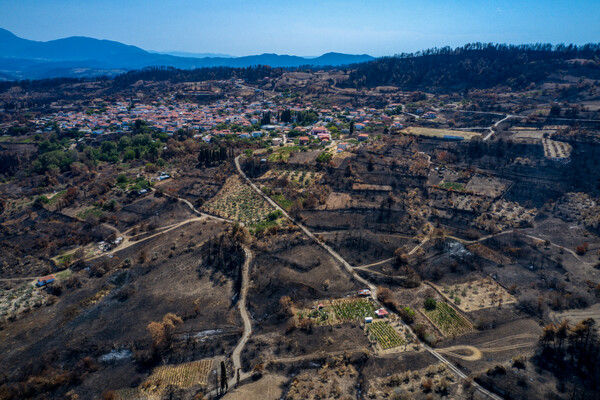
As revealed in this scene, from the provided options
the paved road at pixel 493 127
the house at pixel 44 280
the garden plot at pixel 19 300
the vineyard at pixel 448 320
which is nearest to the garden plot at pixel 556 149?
the paved road at pixel 493 127

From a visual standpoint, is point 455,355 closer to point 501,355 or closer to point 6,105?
point 501,355

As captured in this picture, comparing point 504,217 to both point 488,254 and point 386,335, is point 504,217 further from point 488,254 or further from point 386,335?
point 386,335

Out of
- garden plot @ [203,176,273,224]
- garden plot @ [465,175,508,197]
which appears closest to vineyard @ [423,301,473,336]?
garden plot @ [203,176,273,224]

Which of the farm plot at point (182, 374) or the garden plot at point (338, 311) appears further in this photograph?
the garden plot at point (338, 311)

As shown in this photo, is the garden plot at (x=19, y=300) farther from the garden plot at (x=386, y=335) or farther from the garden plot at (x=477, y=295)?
the garden plot at (x=477, y=295)

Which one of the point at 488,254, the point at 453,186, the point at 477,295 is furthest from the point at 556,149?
the point at 477,295

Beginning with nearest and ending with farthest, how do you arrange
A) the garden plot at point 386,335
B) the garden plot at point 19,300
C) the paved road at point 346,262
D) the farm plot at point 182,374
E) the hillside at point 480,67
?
the paved road at point 346,262
the farm plot at point 182,374
the garden plot at point 386,335
the garden plot at point 19,300
the hillside at point 480,67
